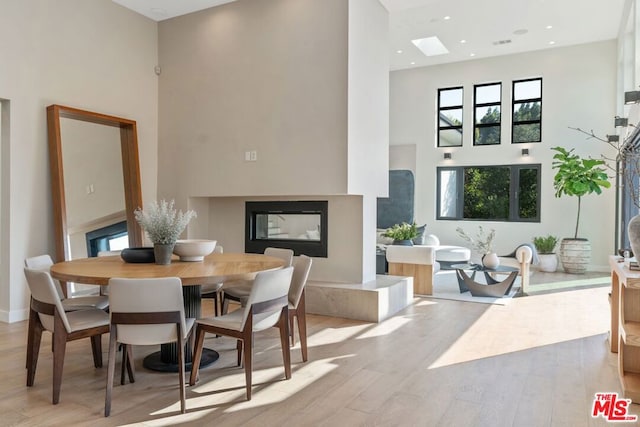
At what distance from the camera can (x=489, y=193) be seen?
9539 mm

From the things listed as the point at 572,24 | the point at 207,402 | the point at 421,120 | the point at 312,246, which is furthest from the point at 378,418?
the point at 421,120

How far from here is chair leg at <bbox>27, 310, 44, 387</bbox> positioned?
289 cm

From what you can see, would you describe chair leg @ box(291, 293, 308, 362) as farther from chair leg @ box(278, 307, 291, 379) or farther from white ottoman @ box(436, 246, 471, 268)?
white ottoman @ box(436, 246, 471, 268)

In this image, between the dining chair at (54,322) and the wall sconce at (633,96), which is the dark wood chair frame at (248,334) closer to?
the dining chair at (54,322)

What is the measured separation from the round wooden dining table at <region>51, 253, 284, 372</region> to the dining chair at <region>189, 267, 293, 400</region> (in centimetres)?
16

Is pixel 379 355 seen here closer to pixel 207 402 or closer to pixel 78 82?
pixel 207 402

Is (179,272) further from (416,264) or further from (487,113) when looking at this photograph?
(487,113)

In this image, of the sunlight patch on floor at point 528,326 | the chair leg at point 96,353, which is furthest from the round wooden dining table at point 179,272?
the sunlight patch on floor at point 528,326

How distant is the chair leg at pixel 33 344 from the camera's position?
2889 millimetres

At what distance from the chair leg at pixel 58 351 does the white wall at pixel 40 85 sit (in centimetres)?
246

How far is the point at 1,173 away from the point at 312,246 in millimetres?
3342

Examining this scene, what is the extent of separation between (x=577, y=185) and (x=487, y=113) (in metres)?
2.48

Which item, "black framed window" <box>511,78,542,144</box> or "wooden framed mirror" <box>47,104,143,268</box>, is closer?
"wooden framed mirror" <box>47,104,143,268</box>

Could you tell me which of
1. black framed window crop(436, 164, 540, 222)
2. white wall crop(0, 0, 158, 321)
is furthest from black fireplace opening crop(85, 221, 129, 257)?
black framed window crop(436, 164, 540, 222)
